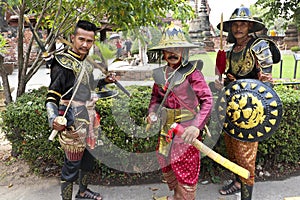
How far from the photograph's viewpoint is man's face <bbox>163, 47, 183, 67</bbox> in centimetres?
255

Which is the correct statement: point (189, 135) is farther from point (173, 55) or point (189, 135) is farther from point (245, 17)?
point (245, 17)

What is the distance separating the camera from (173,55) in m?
2.59

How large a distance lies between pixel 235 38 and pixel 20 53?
10.2ft

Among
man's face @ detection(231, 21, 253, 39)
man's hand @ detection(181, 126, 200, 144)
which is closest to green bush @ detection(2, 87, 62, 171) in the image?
man's hand @ detection(181, 126, 200, 144)

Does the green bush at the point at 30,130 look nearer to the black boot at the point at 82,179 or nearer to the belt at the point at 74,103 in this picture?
the black boot at the point at 82,179

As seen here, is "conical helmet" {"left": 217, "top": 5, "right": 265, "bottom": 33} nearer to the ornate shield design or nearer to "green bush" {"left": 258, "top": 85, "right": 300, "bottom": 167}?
the ornate shield design

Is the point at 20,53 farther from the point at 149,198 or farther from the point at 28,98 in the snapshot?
the point at 149,198

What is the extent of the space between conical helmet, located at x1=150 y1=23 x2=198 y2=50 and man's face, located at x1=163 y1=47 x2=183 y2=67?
0.05 m

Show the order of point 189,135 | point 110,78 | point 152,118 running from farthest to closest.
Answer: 1. point 110,78
2. point 152,118
3. point 189,135

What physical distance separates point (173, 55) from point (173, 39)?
5.5 inches

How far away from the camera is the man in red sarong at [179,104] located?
2543mm

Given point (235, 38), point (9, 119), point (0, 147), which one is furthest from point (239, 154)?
point (0, 147)

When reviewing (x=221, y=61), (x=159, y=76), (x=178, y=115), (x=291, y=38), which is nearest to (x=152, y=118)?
(x=178, y=115)

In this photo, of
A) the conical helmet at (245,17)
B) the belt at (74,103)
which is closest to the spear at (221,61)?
the conical helmet at (245,17)
